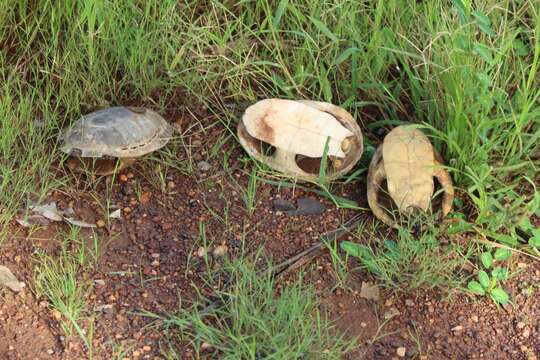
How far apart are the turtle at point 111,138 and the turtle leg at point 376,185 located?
22.0 inches

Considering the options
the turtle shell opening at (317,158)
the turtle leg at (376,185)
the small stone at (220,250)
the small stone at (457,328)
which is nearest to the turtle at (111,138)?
the turtle shell opening at (317,158)

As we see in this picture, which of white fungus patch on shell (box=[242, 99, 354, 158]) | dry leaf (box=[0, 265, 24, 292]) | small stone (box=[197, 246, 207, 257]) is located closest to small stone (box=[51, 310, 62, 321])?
dry leaf (box=[0, 265, 24, 292])

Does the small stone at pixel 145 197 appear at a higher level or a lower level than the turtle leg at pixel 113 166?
lower

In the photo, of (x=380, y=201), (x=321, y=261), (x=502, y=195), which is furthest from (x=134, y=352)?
(x=502, y=195)

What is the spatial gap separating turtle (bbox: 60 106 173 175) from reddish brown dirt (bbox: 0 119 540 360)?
0.21 feet

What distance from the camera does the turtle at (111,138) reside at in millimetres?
2354

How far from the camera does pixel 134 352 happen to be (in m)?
1.99

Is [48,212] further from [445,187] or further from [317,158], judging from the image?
[445,187]

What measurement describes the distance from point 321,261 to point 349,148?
33cm

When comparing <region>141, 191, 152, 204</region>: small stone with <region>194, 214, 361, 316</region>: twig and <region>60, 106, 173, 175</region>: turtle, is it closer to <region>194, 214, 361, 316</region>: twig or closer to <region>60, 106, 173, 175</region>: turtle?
<region>60, 106, 173, 175</region>: turtle

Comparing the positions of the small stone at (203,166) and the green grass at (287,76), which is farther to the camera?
the small stone at (203,166)

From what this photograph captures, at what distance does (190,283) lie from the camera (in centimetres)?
216

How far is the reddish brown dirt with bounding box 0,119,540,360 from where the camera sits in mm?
2039

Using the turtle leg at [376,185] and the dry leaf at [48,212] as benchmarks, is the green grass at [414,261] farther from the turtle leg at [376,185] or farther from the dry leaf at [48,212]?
the dry leaf at [48,212]
